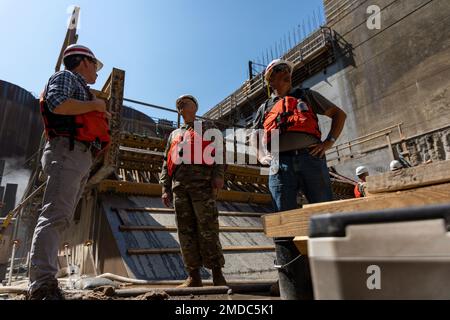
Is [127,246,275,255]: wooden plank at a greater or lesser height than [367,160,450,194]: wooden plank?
lesser

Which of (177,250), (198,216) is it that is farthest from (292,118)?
(177,250)

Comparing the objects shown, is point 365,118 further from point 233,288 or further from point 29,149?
point 29,149

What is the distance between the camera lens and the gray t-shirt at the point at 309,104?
2719mm

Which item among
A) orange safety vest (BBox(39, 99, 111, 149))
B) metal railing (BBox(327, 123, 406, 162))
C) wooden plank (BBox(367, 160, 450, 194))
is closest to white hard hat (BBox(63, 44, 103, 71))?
orange safety vest (BBox(39, 99, 111, 149))

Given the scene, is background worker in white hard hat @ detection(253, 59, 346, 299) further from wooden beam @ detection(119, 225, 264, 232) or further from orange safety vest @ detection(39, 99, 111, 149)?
wooden beam @ detection(119, 225, 264, 232)

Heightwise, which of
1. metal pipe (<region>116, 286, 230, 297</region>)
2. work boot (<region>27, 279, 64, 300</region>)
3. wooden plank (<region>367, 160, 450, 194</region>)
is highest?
wooden plank (<region>367, 160, 450, 194</region>)

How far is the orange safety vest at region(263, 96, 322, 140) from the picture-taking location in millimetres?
2723

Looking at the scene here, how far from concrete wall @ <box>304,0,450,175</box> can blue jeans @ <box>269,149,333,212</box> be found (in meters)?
11.6

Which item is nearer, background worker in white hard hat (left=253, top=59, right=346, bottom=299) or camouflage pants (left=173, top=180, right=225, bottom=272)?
background worker in white hard hat (left=253, top=59, right=346, bottom=299)

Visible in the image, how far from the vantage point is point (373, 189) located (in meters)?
1.19

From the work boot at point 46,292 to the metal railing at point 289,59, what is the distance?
18.0 m
